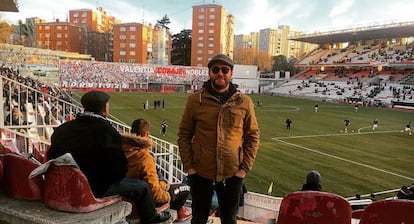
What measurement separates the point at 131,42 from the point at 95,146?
273 ft

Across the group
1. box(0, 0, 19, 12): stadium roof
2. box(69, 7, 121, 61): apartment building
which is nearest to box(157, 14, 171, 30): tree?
box(69, 7, 121, 61): apartment building

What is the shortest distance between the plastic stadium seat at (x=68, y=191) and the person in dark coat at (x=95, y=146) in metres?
0.17

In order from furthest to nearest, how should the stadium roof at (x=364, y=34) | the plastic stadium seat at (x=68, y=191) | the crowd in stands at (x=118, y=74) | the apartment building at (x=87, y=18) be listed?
the apartment building at (x=87, y=18) → the stadium roof at (x=364, y=34) → the crowd in stands at (x=118, y=74) → the plastic stadium seat at (x=68, y=191)

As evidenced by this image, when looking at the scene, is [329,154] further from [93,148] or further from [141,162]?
[93,148]

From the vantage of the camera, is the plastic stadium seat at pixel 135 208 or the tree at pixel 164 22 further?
the tree at pixel 164 22

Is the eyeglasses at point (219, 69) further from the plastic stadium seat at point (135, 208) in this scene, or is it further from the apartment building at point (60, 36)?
the apartment building at point (60, 36)

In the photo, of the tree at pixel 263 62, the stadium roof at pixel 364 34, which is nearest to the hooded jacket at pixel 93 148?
the stadium roof at pixel 364 34

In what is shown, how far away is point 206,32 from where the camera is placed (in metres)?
85.2

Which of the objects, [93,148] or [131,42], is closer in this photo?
[93,148]

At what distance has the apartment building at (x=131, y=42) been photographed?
8138cm

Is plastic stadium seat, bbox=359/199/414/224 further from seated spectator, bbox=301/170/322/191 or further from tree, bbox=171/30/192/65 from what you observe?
tree, bbox=171/30/192/65

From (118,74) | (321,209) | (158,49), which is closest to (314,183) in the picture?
(321,209)

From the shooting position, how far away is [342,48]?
76.8 metres

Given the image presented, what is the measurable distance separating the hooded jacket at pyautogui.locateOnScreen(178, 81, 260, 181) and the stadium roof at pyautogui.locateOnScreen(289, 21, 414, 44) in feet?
218
